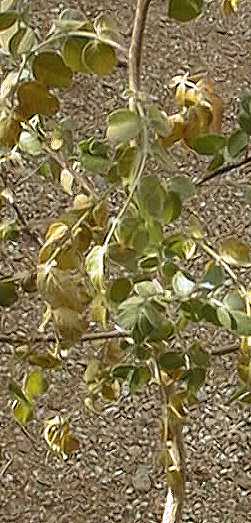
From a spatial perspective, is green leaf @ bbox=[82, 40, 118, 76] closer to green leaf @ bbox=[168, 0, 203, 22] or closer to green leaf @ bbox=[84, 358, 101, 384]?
green leaf @ bbox=[168, 0, 203, 22]

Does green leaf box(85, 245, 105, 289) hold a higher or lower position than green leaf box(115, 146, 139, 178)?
lower

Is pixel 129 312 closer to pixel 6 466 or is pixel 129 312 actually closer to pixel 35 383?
pixel 35 383

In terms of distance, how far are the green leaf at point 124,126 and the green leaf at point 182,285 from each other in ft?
0.51

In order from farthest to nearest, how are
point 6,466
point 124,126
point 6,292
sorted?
1. point 6,466
2. point 6,292
3. point 124,126

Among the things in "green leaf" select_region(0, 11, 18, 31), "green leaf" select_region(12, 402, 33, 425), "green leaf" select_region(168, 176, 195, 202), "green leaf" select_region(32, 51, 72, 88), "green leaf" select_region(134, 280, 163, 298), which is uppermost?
"green leaf" select_region(0, 11, 18, 31)

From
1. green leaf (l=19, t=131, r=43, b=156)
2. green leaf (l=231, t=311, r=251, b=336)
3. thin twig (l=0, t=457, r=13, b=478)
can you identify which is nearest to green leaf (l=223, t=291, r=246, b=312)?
green leaf (l=231, t=311, r=251, b=336)

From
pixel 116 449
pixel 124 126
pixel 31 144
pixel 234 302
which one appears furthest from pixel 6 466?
pixel 124 126

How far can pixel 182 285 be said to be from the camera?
756mm

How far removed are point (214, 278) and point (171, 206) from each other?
90 mm

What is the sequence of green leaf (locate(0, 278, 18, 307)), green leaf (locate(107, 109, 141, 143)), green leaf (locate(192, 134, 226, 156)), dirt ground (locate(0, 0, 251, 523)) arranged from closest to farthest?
green leaf (locate(107, 109, 141, 143)) < green leaf (locate(192, 134, 226, 156)) < green leaf (locate(0, 278, 18, 307)) < dirt ground (locate(0, 0, 251, 523))

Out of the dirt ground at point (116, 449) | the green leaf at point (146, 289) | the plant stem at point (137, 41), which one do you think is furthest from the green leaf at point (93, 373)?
the dirt ground at point (116, 449)

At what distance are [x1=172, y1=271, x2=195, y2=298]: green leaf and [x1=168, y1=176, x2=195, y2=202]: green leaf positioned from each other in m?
0.07

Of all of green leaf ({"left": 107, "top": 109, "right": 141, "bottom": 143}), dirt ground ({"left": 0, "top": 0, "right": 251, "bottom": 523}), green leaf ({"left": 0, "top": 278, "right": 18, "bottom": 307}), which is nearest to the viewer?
green leaf ({"left": 107, "top": 109, "right": 141, "bottom": 143})

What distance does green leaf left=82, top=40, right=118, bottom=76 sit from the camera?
670 millimetres
